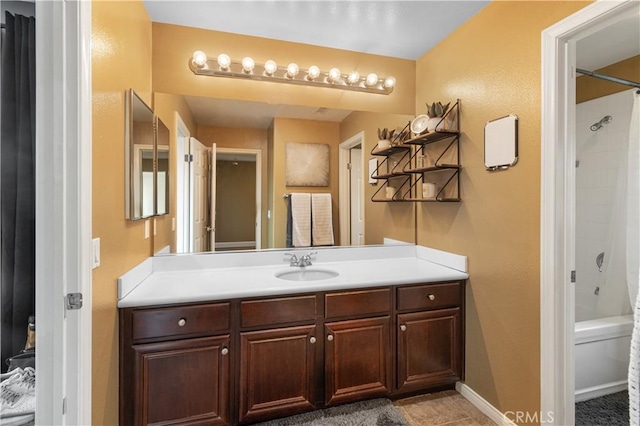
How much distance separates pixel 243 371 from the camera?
1.62 meters

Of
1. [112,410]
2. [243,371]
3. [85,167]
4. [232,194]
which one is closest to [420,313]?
[243,371]

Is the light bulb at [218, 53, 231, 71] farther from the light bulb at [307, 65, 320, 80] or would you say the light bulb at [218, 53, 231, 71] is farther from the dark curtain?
the dark curtain

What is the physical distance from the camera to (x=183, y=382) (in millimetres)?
1538

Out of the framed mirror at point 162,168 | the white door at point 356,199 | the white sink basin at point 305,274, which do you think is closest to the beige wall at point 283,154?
the white door at point 356,199

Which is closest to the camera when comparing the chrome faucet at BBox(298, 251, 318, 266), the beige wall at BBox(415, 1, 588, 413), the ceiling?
the beige wall at BBox(415, 1, 588, 413)

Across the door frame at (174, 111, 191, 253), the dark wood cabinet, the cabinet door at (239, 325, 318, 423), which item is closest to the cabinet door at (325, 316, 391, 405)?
the dark wood cabinet

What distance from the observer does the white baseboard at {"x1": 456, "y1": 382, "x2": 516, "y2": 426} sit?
1724mm

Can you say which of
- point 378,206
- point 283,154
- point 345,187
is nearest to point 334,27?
point 283,154

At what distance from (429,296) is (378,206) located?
837 mm

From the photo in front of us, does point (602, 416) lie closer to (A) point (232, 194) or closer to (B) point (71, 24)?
(A) point (232, 194)

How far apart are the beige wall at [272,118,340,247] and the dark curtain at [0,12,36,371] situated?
1335mm

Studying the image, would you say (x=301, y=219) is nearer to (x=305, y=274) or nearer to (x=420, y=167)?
(x=305, y=274)

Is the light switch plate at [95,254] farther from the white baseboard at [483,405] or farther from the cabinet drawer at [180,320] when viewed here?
the white baseboard at [483,405]

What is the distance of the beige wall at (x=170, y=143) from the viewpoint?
6.54ft
